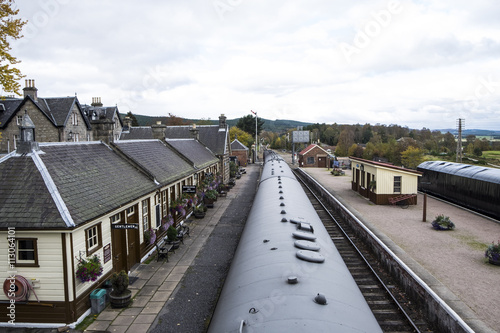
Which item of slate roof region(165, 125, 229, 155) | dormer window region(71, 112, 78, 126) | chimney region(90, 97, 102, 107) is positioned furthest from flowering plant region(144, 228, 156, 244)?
chimney region(90, 97, 102, 107)

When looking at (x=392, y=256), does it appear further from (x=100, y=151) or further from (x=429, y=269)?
(x=100, y=151)

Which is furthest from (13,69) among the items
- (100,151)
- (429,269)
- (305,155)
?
(305,155)

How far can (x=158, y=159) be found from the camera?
19.7m

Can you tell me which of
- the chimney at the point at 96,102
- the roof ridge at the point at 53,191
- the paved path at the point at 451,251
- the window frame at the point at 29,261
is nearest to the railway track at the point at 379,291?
the paved path at the point at 451,251

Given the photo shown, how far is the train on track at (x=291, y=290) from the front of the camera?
4.90m

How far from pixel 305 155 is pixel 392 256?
48709 millimetres

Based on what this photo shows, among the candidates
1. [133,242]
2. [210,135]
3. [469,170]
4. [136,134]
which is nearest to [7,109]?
[136,134]

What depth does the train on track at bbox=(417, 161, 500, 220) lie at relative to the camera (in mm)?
21531

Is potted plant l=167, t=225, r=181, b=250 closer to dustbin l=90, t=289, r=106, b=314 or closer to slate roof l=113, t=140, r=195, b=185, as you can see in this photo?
slate roof l=113, t=140, r=195, b=185

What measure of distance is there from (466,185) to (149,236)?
22.9m

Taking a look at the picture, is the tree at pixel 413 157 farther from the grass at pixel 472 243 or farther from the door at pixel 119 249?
the door at pixel 119 249

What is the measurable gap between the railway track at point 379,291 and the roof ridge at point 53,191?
9327mm

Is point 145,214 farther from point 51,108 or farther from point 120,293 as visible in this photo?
point 51,108

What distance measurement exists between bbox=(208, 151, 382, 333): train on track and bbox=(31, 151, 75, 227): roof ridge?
191 inches
